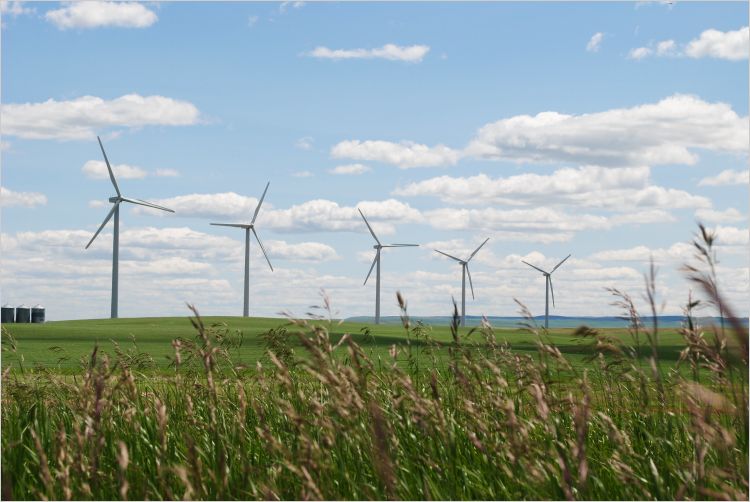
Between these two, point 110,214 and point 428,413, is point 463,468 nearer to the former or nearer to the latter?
point 428,413

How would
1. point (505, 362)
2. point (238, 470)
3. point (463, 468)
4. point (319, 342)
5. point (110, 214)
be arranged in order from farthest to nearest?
point (110, 214), point (505, 362), point (238, 470), point (463, 468), point (319, 342)

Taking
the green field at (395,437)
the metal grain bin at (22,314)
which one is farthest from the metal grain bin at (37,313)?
the green field at (395,437)

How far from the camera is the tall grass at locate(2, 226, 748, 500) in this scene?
4867 mm

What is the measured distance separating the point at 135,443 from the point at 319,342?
3.15 metres

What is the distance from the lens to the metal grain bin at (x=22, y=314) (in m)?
76.6

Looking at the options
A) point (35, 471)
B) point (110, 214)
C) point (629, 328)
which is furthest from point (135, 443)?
point (110, 214)

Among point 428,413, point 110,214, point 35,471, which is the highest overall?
point 110,214

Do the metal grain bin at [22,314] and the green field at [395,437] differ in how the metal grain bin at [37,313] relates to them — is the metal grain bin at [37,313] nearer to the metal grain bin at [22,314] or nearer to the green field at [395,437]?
the metal grain bin at [22,314]

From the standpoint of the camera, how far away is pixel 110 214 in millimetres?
62594

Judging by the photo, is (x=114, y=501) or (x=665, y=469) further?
(x=665, y=469)

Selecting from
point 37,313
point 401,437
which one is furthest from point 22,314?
point 401,437

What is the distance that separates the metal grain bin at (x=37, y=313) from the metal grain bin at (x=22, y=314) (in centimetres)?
40

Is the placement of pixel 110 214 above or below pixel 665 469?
above

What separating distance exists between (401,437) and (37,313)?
254 ft
